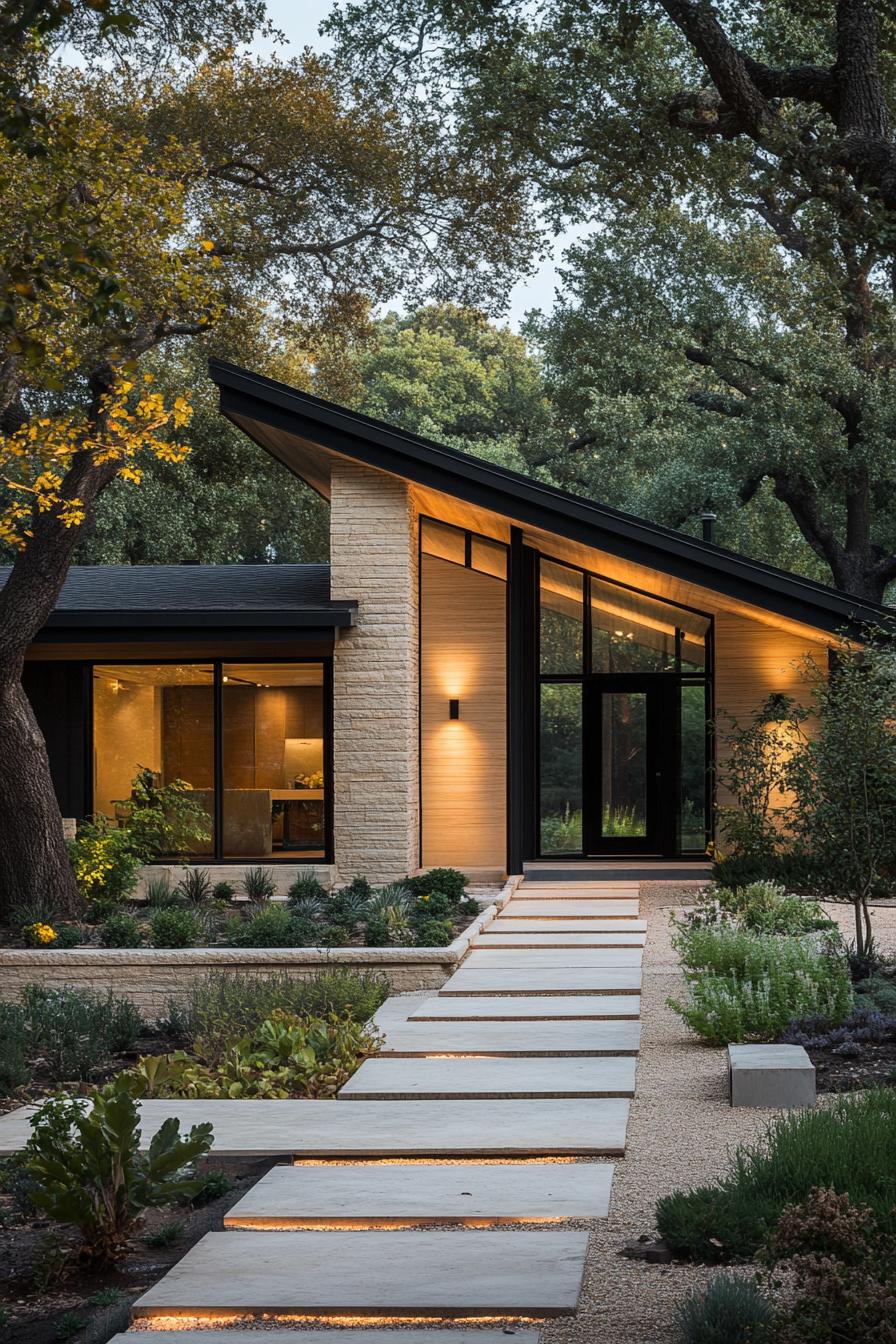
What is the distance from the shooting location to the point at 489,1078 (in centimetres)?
661

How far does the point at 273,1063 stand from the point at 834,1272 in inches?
165

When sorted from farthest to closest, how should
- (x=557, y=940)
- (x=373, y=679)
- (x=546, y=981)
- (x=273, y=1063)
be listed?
1. (x=373, y=679)
2. (x=557, y=940)
3. (x=546, y=981)
4. (x=273, y=1063)

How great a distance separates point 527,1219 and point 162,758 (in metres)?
11.5

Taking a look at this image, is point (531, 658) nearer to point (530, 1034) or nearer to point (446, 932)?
point (446, 932)

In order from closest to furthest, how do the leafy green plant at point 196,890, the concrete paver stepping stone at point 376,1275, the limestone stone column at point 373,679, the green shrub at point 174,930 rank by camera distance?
the concrete paver stepping stone at point 376,1275 < the green shrub at point 174,930 < the leafy green plant at point 196,890 < the limestone stone column at point 373,679

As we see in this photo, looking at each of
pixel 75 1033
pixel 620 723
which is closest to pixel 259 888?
pixel 620 723

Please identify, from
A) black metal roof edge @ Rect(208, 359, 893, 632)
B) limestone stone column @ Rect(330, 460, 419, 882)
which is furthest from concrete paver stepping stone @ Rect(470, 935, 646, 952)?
black metal roof edge @ Rect(208, 359, 893, 632)

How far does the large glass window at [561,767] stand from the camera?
1641 cm

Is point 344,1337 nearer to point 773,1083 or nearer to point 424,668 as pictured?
point 773,1083

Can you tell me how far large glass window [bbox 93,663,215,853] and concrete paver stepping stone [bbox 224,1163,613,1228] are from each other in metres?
10.4

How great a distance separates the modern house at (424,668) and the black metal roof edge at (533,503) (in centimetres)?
2

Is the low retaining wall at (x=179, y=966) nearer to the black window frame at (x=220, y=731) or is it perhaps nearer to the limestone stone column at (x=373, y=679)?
the limestone stone column at (x=373, y=679)

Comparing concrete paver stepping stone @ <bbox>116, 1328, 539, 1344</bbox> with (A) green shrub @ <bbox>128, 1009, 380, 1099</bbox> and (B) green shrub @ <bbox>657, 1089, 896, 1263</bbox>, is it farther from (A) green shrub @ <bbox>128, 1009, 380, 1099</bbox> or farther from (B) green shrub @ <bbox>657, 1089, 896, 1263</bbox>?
(A) green shrub @ <bbox>128, 1009, 380, 1099</bbox>

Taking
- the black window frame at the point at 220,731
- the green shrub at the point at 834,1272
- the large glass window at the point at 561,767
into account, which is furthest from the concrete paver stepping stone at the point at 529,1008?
the large glass window at the point at 561,767
